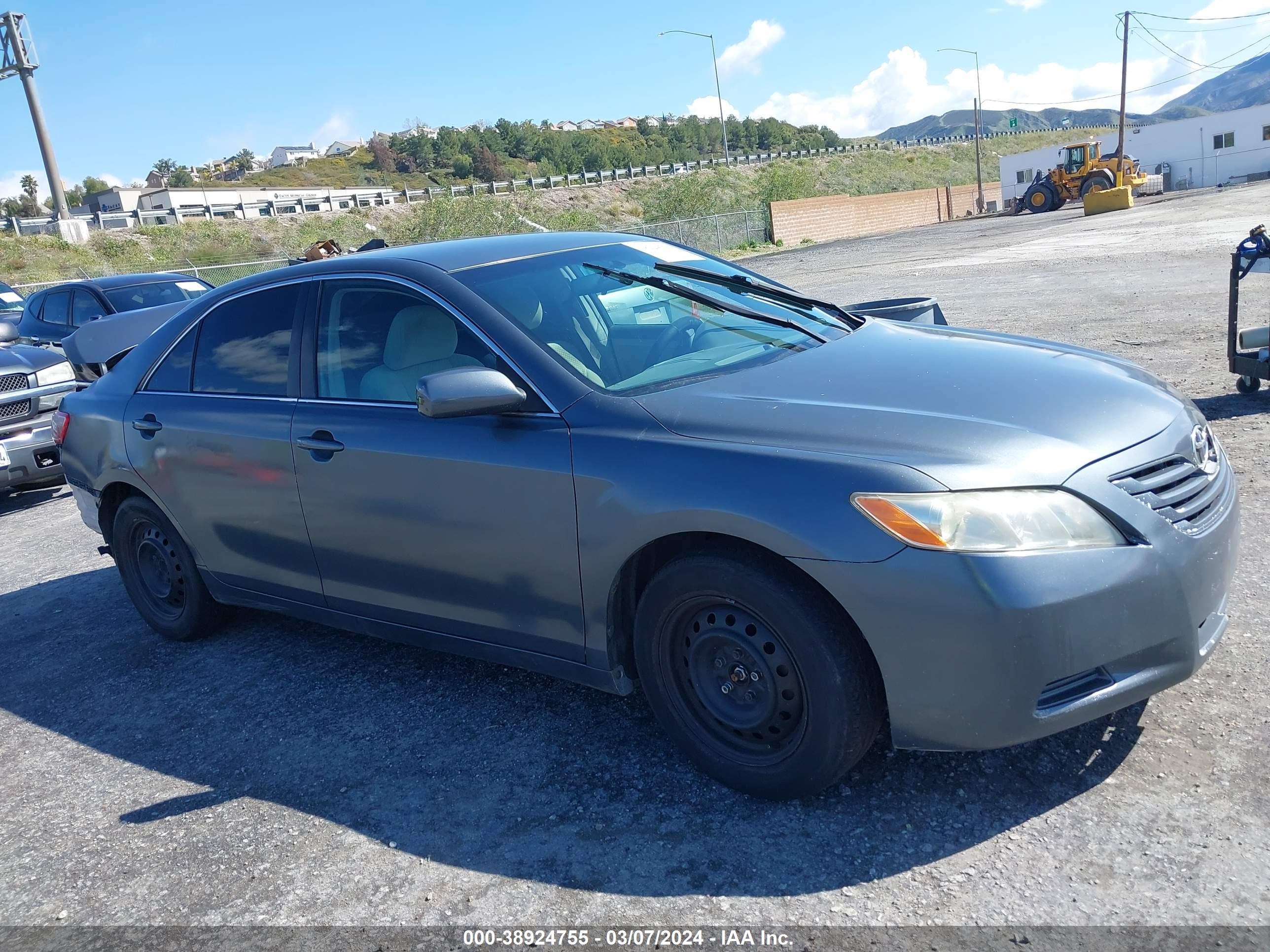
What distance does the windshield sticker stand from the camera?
427 cm

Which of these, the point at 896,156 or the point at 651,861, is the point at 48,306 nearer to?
the point at 651,861

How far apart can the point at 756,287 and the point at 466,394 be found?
1616 millimetres

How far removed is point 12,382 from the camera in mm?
8328

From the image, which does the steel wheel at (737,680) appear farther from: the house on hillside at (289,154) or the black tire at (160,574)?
the house on hillside at (289,154)

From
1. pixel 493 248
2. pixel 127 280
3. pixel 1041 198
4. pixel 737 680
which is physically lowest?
pixel 1041 198

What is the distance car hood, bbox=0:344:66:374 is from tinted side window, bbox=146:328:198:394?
4532 mm

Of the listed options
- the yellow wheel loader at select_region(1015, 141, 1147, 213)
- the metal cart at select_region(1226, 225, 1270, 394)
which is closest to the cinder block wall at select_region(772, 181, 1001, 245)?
the yellow wheel loader at select_region(1015, 141, 1147, 213)

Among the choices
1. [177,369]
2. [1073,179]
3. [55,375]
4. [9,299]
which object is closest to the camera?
[177,369]

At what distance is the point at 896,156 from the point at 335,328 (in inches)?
4076

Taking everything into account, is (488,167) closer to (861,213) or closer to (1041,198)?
(861,213)

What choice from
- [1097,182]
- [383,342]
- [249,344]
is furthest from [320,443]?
[1097,182]

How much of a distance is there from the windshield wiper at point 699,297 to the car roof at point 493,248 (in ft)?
0.80

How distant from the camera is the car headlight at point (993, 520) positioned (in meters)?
2.53

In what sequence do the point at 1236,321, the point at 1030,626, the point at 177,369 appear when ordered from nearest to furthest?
the point at 1030,626 → the point at 177,369 → the point at 1236,321
